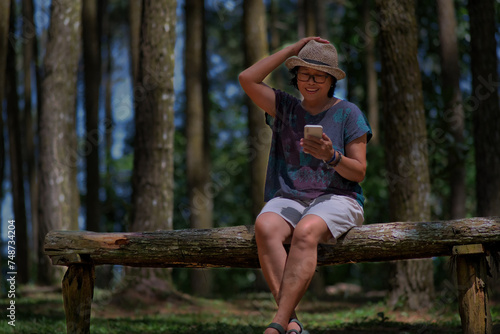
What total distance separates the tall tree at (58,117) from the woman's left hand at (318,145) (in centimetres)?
734

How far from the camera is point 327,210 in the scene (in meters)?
4.51

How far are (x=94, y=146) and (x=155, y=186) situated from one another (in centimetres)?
500

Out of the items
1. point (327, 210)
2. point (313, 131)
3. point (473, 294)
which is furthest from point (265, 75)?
point (473, 294)

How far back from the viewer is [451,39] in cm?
1182

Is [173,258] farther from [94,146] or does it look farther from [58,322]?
[94,146]

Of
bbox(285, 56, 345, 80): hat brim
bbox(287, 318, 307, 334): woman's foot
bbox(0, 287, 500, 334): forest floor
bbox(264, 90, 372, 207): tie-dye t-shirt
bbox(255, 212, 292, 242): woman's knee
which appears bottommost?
bbox(0, 287, 500, 334): forest floor

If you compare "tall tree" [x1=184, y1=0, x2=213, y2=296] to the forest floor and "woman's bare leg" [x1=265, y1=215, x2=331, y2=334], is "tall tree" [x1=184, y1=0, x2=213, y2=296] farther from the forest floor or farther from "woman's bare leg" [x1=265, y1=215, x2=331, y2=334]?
"woman's bare leg" [x1=265, y1=215, x2=331, y2=334]

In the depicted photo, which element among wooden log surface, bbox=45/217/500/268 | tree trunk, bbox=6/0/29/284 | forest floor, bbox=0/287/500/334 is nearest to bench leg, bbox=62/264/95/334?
wooden log surface, bbox=45/217/500/268

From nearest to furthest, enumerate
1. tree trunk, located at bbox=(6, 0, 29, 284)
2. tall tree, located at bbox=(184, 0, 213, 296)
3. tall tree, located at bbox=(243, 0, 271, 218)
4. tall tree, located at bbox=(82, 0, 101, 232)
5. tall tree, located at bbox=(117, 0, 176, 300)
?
tall tree, located at bbox=(117, 0, 176, 300)
tall tree, located at bbox=(243, 0, 271, 218)
tall tree, located at bbox=(184, 0, 213, 296)
tall tree, located at bbox=(82, 0, 101, 232)
tree trunk, located at bbox=(6, 0, 29, 284)

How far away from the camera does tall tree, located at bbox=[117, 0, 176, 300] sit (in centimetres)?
883

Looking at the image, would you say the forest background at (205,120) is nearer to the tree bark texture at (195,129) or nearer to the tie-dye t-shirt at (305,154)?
the tree bark texture at (195,129)

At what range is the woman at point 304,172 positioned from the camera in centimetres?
438

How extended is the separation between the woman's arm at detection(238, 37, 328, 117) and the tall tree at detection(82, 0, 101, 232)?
909 centimetres

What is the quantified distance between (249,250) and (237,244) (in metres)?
0.10
